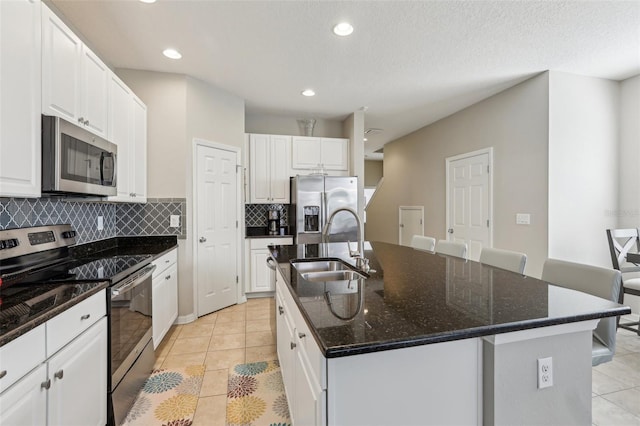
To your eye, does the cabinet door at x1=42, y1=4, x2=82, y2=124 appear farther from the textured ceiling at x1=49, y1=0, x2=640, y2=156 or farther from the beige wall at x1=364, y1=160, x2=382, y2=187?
the beige wall at x1=364, y1=160, x2=382, y2=187

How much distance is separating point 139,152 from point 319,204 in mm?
2231

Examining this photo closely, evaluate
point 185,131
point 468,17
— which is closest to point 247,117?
point 185,131

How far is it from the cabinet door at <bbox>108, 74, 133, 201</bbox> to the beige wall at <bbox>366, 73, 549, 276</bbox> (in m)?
4.19

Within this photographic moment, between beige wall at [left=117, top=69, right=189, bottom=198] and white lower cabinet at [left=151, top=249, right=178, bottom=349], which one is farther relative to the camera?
beige wall at [left=117, top=69, right=189, bottom=198]

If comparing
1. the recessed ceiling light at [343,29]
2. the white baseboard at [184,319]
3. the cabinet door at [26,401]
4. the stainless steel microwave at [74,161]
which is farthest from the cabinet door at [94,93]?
the white baseboard at [184,319]

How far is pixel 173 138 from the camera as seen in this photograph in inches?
125

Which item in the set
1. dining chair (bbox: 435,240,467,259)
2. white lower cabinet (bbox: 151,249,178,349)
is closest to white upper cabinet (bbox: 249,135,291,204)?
white lower cabinet (bbox: 151,249,178,349)

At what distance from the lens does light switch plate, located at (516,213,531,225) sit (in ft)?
11.2

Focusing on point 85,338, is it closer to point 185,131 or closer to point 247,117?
point 185,131

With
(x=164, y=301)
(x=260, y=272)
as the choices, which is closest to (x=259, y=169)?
(x=260, y=272)

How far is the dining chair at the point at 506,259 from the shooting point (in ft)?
6.21

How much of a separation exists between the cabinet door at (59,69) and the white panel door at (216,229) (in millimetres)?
1529

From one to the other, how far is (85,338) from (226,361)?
1.26 m

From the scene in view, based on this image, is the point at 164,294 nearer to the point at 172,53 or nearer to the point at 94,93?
the point at 94,93
